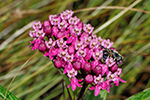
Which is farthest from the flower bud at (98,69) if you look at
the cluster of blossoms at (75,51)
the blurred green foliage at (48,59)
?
the blurred green foliage at (48,59)

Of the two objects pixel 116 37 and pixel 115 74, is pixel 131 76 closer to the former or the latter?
pixel 116 37

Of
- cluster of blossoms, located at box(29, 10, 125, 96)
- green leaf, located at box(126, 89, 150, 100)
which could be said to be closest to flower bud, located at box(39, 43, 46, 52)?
cluster of blossoms, located at box(29, 10, 125, 96)

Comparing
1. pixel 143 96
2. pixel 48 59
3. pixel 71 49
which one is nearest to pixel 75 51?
pixel 71 49

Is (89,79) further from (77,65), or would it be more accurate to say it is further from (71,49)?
(71,49)

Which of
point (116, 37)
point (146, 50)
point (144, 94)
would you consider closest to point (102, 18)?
point (116, 37)

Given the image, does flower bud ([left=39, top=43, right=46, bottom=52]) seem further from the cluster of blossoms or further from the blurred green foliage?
the blurred green foliage

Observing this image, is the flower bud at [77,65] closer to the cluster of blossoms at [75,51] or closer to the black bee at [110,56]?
the cluster of blossoms at [75,51]
